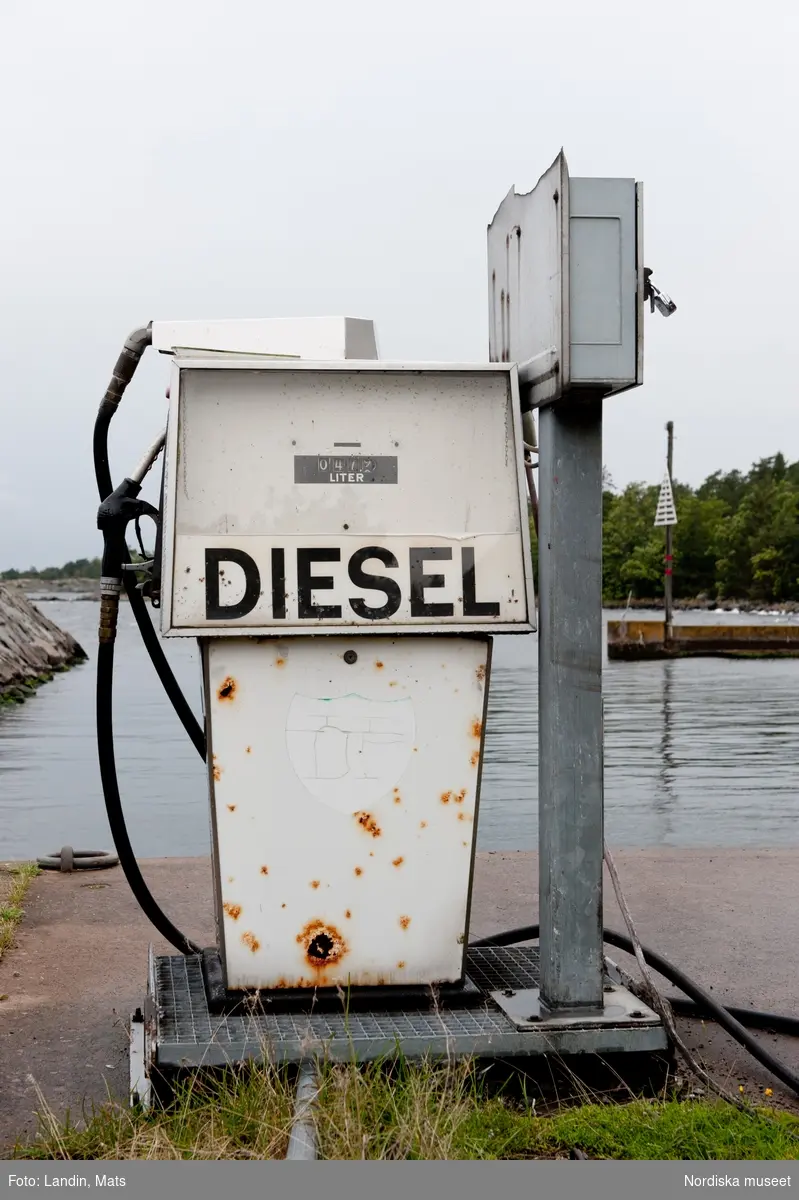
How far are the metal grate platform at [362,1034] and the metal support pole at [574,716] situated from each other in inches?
6.0

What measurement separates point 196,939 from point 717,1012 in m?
2.34

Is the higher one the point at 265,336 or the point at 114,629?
the point at 265,336

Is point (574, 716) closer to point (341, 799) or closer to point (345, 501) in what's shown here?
point (341, 799)

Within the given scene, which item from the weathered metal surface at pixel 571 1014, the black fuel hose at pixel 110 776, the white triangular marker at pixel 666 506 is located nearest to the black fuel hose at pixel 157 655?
the black fuel hose at pixel 110 776

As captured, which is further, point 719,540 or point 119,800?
point 719,540

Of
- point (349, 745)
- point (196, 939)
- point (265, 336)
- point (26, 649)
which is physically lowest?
point (196, 939)

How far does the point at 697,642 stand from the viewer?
3841 centimetres

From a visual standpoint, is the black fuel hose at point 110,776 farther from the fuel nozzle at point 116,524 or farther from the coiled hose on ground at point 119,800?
the fuel nozzle at point 116,524

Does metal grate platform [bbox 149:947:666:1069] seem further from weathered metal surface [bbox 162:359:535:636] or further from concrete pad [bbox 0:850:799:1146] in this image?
weathered metal surface [bbox 162:359:535:636]

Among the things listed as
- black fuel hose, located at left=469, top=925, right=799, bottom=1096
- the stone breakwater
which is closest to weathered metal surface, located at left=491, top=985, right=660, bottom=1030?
black fuel hose, located at left=469, top=925, right=799, bottom=1096

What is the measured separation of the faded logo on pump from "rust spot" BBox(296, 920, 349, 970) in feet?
1.17

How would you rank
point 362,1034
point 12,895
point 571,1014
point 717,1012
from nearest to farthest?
point 362,1034, point 571,1014, point 717,1012, point 12,895

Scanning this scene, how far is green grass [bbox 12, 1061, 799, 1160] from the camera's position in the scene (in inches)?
126

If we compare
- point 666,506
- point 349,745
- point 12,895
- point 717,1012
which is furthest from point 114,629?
point 666,506
